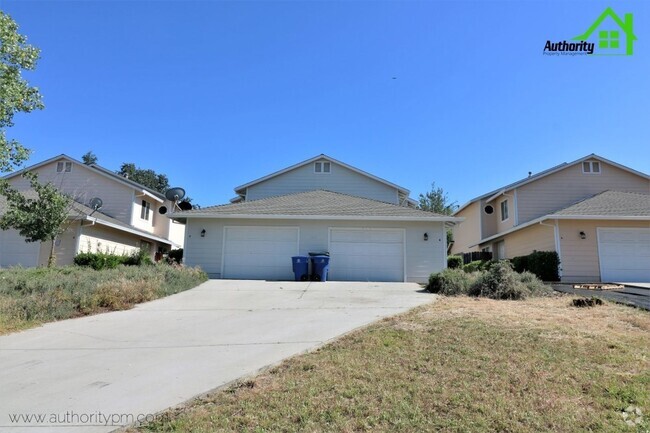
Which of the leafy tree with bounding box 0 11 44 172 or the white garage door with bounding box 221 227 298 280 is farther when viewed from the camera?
the white garage door with bounding box 221 227 298 280

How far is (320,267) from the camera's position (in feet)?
48.9

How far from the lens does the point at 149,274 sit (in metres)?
11.6

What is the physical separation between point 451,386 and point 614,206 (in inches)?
716

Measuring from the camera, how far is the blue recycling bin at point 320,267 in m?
14.9

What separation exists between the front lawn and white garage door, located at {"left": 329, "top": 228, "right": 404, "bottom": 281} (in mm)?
6156

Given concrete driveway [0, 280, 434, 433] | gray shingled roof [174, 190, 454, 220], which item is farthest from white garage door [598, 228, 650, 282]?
concrete driveway [0, 280, 434, 433]

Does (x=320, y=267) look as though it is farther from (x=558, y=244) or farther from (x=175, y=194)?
(x=175, y=194)

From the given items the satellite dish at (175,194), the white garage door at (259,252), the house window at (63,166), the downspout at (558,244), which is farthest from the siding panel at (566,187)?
the house window at (63,166)

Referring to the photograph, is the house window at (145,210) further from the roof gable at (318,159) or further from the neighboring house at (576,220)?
the neighboring house at (576,220)

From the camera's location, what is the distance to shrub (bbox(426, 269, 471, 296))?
Result: 36.5ft

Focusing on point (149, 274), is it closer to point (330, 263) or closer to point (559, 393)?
point (330, 263)

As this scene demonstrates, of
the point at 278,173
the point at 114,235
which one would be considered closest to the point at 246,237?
the point at 278,173

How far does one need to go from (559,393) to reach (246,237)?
13.2 m
